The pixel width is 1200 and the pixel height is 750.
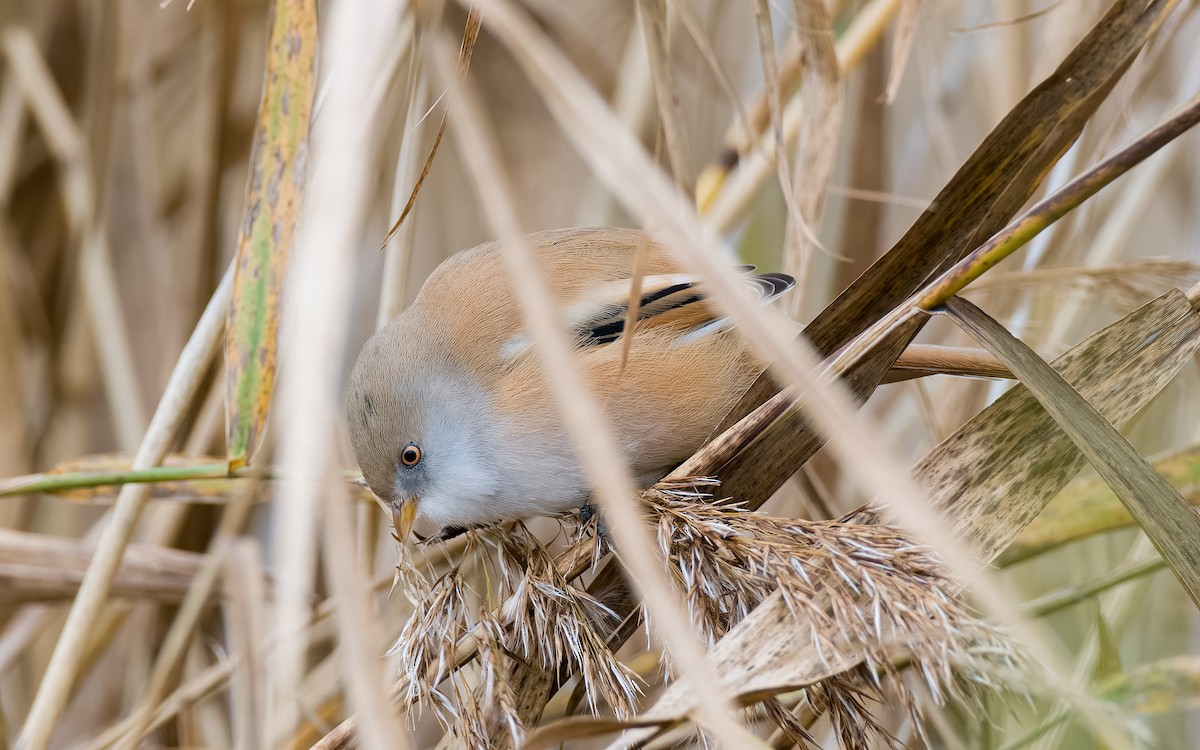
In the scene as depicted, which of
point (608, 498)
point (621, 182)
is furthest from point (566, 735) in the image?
point (621, 182)

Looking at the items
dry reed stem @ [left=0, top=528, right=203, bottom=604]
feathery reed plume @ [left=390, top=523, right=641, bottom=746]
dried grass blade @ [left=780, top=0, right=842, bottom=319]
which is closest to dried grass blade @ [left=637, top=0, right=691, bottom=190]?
dried grass blade @ [left=780, top=0, right=842, bottom=319]

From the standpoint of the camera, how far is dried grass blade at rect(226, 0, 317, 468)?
3.62 feet

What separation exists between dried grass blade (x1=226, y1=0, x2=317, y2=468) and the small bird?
0.52 metres

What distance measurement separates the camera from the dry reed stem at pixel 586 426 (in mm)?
687

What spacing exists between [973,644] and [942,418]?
127cm

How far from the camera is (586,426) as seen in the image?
75cm

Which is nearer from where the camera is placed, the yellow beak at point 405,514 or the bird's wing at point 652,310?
the yellow beak at point 405,514

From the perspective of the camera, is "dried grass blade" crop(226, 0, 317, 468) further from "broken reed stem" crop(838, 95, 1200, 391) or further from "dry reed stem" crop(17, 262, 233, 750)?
"broken reed stem" crop(838, 95, 1200, 391)

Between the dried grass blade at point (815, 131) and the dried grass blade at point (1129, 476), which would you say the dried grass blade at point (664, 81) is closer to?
the dried grass blade at point (815, 131)

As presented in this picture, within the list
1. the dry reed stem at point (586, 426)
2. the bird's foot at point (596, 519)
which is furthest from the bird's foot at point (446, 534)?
the dry reed stem at point (586, 426)

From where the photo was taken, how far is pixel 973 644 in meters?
0.93

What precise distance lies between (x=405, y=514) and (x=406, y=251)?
1.61 ft

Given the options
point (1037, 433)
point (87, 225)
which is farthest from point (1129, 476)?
point (87, 225)

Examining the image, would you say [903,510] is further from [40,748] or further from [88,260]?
[88,260]
